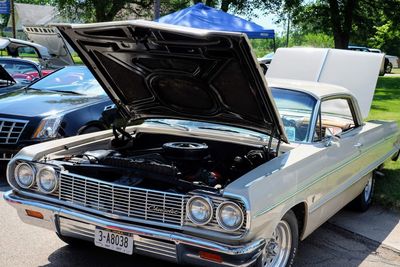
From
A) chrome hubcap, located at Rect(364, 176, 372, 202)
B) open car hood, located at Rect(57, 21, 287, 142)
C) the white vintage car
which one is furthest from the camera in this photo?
chrome hubcap, located at Rect(364, 176, 372, 202)

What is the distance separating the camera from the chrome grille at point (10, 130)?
247 inches

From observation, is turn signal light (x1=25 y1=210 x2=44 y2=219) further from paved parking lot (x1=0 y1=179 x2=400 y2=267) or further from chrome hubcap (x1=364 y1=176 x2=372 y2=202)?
chrome hubcap (x1=364 y1=176 x2=372 y2=202)

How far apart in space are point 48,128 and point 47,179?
2.77 meters

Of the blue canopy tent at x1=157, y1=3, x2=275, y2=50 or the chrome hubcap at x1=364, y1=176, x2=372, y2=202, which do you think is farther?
the blue canopy tent at x1=157, y1=3, x2=275, y2=50

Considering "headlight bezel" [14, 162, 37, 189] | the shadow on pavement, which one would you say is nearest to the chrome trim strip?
the shadow on pavement

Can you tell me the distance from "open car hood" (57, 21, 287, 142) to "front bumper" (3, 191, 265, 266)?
3.87 feet

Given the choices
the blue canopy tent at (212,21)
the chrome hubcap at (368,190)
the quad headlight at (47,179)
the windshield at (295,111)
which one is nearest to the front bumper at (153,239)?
the quad headlight at (47,179)

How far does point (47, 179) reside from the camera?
12.1 ft

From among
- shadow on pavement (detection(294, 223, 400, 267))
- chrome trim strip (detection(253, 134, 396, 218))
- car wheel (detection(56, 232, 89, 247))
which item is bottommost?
shadow on pavement (detection(294, 223, 400, 267))

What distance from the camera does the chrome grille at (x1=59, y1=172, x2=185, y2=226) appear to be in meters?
3.26

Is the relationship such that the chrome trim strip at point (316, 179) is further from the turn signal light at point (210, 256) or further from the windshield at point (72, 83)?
the windshield at point (72, 83)

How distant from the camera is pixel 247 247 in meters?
3.06

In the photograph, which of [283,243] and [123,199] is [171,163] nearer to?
[123,199]

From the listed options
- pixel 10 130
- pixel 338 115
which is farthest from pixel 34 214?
pixel 338 115
